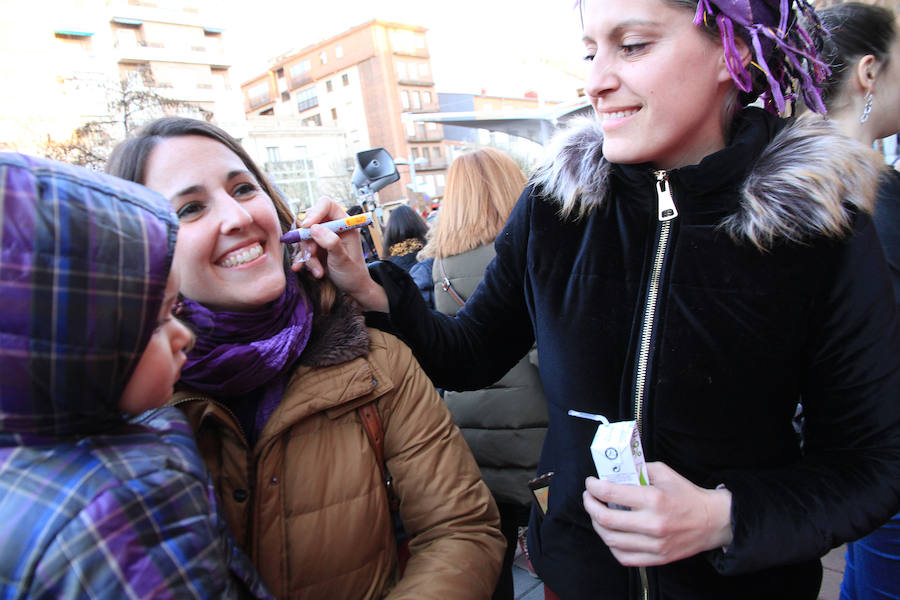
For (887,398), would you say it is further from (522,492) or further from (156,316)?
(522,492)

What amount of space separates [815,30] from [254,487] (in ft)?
6.20

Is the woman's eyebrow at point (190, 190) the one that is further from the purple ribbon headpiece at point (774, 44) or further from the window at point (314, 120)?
the window at point (314, 120)

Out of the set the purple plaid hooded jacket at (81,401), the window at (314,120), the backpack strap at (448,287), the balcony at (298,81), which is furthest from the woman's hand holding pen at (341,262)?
the balcony at (298,81)

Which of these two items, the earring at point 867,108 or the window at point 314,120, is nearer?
the earring at point 867,108

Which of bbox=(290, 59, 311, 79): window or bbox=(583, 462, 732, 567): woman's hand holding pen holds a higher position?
bbox=(290, 59, 311, 79): window

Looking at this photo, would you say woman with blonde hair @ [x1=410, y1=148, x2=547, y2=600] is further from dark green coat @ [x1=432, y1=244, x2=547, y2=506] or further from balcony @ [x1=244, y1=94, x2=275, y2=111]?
balcony @ [x1=244, y1=94, x2=275, y2=111]

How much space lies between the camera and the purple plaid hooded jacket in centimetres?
78

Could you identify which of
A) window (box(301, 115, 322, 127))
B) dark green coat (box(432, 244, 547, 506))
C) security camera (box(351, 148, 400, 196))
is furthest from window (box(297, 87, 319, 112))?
dark green coat (box(432, 244, 547, 506))

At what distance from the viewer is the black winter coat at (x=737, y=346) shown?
1.11 m

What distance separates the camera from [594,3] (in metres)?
1.25

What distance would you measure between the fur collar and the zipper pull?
0.86m

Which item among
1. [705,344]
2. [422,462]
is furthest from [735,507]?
[422,462]

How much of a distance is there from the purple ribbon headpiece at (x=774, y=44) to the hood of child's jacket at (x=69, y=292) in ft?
3.99

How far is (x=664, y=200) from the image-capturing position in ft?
4.16
